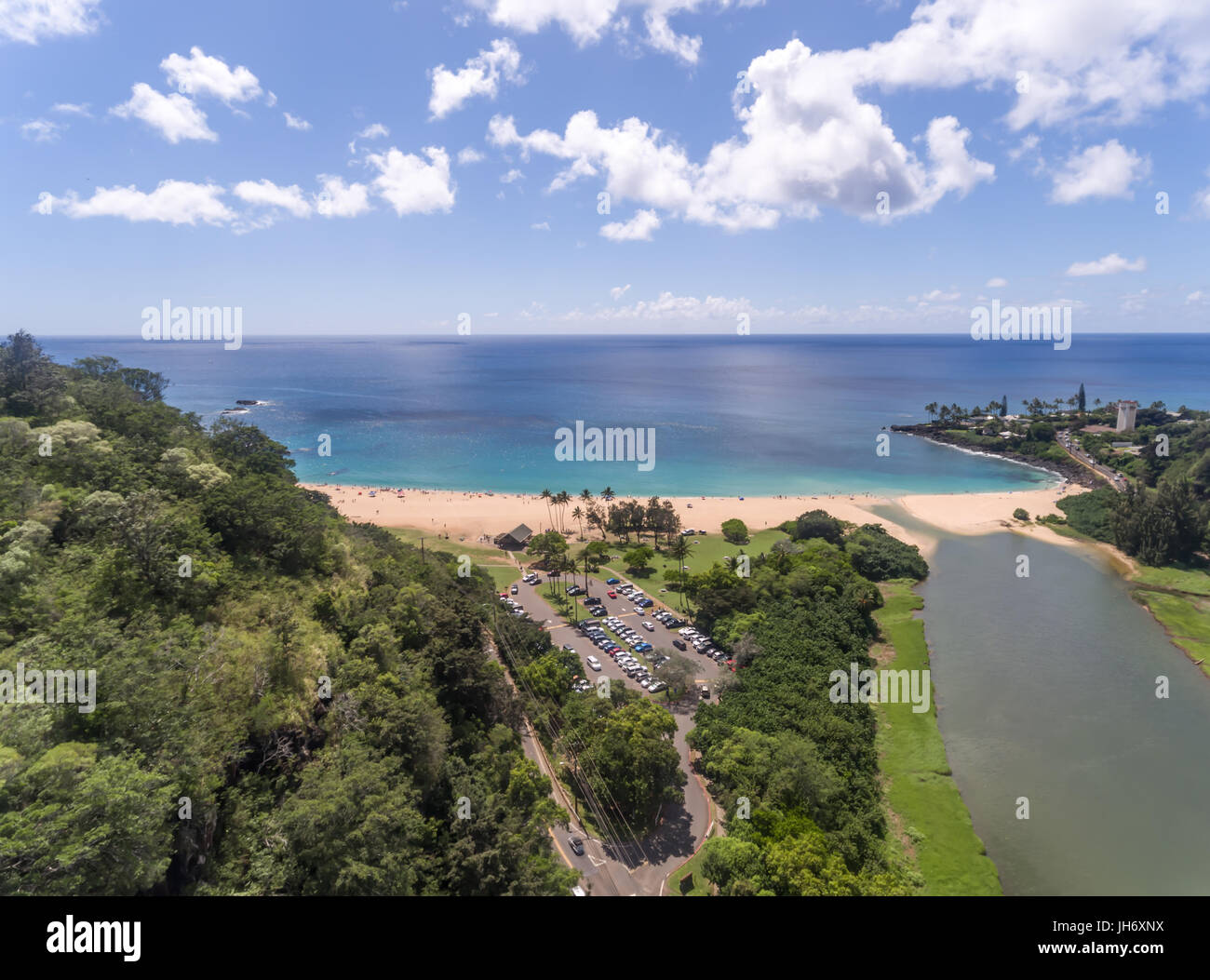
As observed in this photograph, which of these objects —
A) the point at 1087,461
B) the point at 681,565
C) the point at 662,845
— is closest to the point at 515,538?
the point at 681,565

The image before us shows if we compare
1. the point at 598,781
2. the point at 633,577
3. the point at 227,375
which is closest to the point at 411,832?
the point at 598,781

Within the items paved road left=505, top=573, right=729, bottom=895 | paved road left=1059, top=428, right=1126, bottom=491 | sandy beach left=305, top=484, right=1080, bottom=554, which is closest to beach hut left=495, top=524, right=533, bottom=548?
sandy beach left=305, top=484, right=1080, bottom=554

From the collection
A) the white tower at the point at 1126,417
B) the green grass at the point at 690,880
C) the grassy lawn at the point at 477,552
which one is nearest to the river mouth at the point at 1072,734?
the green grass at the point at 690,880

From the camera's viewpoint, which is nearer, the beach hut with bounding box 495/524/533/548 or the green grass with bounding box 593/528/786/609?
the green grass with bounding box 593/528/786/609

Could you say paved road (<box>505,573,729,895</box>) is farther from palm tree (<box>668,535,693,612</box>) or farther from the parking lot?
palm tree (<box>668,535,693,612</box>)

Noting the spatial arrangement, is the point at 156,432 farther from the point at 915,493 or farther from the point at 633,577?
the point at 915,493
